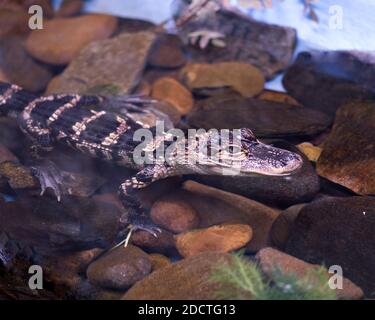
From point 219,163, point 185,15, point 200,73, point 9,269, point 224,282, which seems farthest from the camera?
point 185,15

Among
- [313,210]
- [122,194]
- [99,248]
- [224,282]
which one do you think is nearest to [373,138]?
[313,210]

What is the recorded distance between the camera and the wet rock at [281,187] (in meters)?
3.73

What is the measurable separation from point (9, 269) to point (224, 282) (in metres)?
1.62

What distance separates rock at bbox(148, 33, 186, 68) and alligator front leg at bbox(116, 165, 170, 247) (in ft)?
6.53

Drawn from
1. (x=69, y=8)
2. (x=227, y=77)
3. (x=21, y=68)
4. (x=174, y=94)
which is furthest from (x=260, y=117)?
(x=69, y=8)

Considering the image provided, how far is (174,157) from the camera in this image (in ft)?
13.2

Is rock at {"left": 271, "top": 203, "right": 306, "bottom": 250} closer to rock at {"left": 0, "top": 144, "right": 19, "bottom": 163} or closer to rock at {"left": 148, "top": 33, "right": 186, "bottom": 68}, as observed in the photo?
rock at {"left": 0, "top": 144, "right": 19, "bottom": 163}

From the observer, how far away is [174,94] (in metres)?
5.08

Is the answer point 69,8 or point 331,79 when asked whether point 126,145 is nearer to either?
point 331,79

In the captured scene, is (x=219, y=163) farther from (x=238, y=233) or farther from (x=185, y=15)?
(x=185, y=15)

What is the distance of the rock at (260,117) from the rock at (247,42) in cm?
87

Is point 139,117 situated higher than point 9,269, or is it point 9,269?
point 139,117

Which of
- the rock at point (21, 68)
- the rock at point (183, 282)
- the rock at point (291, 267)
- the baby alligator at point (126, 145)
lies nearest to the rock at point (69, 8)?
the rock at point (21, 68)

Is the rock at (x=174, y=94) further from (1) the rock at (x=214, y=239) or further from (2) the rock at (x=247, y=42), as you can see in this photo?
(1) the rock at (x=214, y=239)
